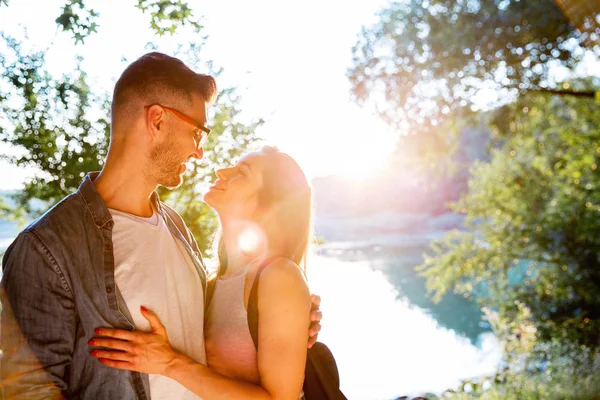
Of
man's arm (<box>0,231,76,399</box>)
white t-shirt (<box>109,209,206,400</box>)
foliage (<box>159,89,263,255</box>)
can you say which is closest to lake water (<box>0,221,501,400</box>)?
foliage (<box>159,89,263,255</box>)

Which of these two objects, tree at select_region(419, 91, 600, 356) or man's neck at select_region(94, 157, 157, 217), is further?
tree at select_region(419, 91, 600, 356)

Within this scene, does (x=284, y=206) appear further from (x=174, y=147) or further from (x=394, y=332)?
(x=394, y=332)

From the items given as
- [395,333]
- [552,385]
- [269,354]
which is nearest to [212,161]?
[269,354]

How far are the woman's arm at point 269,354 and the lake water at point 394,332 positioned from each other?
1715cm

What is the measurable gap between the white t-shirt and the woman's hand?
6 centimetres

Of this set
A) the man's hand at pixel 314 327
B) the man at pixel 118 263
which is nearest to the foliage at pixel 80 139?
the man's hand at pixel 314 327

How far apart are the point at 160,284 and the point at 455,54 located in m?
8.03

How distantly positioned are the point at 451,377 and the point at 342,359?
6.01 m

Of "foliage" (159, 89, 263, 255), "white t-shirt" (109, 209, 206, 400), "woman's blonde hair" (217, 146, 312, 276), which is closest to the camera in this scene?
"white t-shirt" (109, 209, 206, 400)

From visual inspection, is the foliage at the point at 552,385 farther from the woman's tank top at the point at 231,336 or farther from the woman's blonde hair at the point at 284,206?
the woman's tank top at the point at 231,336

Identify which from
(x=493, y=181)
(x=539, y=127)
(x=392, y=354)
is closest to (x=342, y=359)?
(x=392, y=354)

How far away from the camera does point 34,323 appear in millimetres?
1413

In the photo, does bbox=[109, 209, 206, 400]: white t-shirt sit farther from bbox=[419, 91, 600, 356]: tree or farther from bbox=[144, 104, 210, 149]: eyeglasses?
bbox=[419, 91, 600, 356]: tree

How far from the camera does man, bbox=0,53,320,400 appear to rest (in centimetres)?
142
